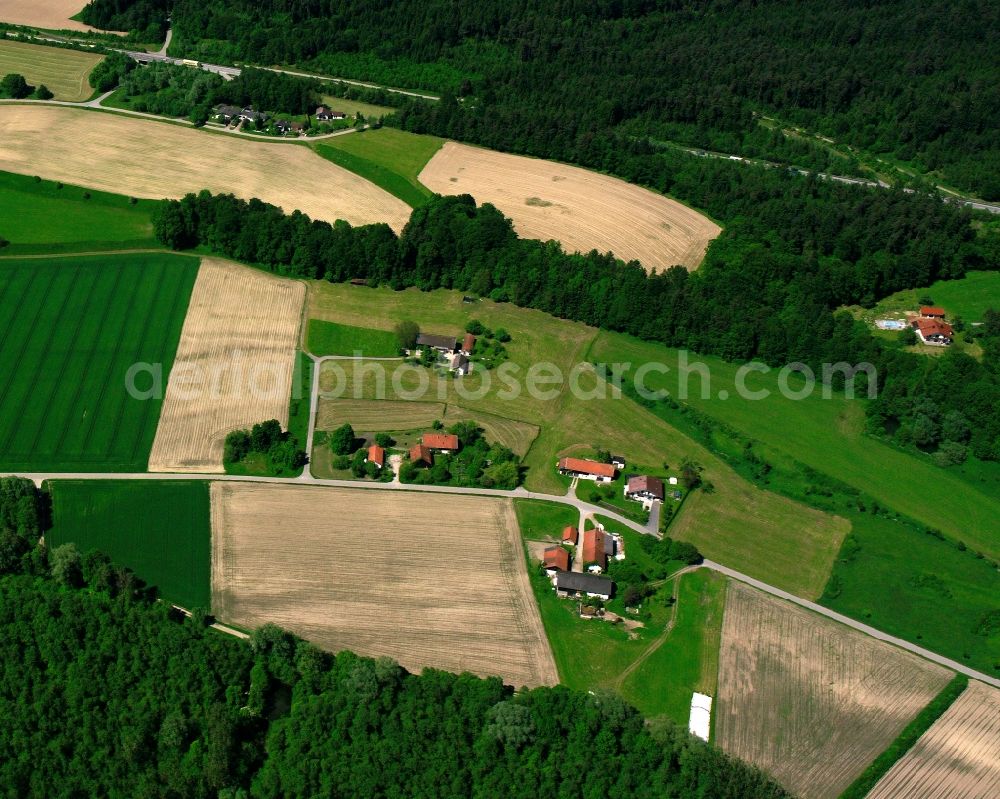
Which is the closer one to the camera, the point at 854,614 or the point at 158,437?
the point at 854,614

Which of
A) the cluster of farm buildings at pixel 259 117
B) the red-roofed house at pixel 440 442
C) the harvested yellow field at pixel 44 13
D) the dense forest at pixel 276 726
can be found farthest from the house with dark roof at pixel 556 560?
the harvested yellow field at pixel 44 13

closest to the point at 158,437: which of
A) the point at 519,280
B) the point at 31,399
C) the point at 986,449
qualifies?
the point at 31,399

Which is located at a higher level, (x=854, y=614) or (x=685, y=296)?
(x=685, y=296)

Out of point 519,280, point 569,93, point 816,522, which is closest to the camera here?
point 816,522

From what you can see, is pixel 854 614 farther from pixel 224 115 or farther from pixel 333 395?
pixel 224 115

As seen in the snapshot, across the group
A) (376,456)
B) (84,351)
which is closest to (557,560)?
(376,456)

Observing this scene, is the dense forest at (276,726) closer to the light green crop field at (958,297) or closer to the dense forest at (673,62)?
the light green crop field at (958,297)

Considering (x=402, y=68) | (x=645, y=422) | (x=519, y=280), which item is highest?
(x=402, y=68)

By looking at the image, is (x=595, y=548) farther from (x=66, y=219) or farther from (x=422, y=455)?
(x=66, y=219)
